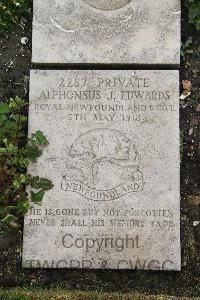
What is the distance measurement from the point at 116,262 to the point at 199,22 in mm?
2166

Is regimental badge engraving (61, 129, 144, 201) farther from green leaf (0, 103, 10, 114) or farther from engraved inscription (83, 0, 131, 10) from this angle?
engraved inscription (83, 0, 131, 10)

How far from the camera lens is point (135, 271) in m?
4.48

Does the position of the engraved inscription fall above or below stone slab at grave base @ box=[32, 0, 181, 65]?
above

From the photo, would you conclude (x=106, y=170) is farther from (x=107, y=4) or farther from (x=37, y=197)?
(x=107, y=4)

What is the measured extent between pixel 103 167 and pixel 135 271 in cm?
86

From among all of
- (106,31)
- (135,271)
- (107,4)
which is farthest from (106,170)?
(107,4)

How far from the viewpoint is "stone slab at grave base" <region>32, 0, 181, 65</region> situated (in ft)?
15.3

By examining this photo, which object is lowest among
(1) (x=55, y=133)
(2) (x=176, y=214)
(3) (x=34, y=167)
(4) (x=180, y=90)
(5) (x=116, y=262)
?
(5) (x=116, y=262)

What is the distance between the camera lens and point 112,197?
14.6ft

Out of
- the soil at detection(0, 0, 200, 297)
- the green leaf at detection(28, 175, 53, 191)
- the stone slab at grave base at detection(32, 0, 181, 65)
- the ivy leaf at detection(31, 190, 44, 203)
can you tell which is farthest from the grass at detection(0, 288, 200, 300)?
the stone slab at grave base at detection(32, 0, 181, 65)

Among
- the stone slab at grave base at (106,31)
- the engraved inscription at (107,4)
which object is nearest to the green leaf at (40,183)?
the stone slab at grave base at (106,31)

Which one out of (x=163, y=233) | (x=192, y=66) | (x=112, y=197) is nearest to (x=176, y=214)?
(x=163, y=233)

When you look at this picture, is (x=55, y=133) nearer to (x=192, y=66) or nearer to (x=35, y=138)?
(x=35, y=138)

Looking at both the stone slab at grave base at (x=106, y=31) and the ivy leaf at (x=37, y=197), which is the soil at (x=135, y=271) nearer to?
the stone slab at grave base at (x=106, y=31)
